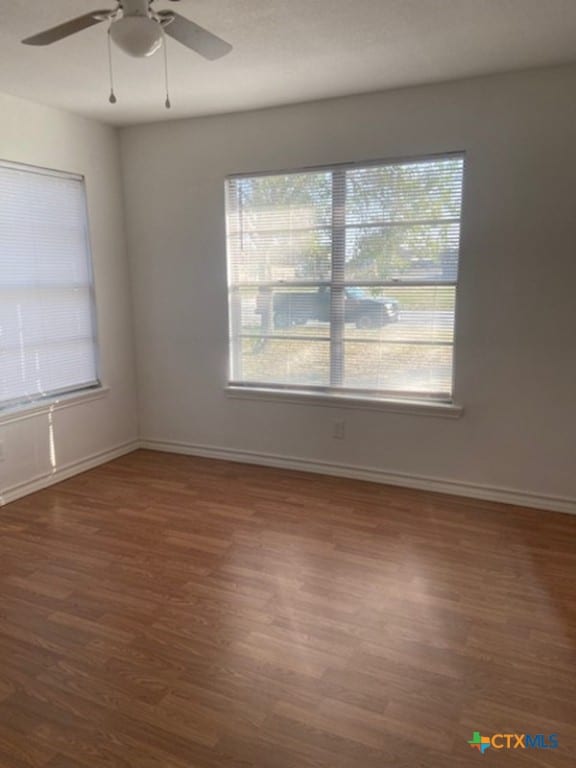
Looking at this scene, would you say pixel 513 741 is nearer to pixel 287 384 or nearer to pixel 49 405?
pixel 287 384

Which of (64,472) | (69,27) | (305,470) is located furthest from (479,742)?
(64,472)

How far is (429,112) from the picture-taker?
331cm

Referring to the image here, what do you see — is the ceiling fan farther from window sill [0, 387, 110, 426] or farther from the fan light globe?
window sill [0, 387, 110, 426]

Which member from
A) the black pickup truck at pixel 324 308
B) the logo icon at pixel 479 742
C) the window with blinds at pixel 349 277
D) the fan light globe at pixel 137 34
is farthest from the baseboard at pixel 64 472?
the logo icon at pixel 479 742

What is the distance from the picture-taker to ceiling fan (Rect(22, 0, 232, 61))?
181cm

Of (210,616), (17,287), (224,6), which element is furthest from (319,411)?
(224,6)

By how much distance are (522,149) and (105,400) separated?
3.42m

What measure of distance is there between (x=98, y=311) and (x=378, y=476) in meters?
2.48

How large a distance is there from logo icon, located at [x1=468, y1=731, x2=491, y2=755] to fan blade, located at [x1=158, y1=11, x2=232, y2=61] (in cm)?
259

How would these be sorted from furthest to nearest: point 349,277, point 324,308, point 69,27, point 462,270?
point 324,308 < point 349,277 < point 462,270 < point 69,27

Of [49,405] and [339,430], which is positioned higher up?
[49,405]

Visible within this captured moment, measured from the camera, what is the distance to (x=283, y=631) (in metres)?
2.22

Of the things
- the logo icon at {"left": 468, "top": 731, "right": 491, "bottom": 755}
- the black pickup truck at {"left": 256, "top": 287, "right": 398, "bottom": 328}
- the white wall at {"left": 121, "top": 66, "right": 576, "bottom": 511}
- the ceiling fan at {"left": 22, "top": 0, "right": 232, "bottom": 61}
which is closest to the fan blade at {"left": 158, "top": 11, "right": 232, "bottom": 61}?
the ceiling fan at {"left": 22, "top": 0, "right": 232, "bottom": 61}

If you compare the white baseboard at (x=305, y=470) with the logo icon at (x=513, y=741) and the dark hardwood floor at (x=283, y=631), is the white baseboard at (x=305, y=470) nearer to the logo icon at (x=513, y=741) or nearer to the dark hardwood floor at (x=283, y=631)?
the dark hardwood floor at (x=283, y=631)
